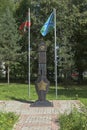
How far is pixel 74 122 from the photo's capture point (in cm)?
988

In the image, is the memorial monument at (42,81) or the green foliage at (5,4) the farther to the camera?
the green foliage at (5,4)

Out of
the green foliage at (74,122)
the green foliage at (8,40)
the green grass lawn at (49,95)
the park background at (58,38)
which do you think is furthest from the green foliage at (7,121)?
the green foliage at (8,40)

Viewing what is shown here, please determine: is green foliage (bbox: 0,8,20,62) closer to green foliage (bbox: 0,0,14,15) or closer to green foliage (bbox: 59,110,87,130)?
green foliage (bbox: 0,0,14,15)

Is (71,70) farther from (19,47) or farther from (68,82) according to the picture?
(19,47)

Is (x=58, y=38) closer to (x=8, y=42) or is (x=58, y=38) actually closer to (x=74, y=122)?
(x=8, y=42)

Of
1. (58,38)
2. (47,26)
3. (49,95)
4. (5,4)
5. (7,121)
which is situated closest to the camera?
(7,121)

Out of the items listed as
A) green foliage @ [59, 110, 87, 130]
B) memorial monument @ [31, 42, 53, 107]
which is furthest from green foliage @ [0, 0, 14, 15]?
green foliage @ [59, 110, 87, 130]

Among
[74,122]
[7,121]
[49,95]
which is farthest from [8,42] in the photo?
[74,122]

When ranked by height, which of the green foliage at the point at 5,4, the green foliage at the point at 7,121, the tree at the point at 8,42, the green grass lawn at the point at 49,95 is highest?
the green foliage at the point at 5,4

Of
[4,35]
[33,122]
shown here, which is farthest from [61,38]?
[33,122]

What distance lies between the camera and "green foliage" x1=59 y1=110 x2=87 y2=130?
8.91 m

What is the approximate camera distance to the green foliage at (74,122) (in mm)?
8909

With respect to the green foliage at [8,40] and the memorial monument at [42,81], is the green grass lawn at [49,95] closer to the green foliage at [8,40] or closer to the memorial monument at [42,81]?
the memorial monument at [42,81]

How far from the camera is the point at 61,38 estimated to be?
3925 centimetres
